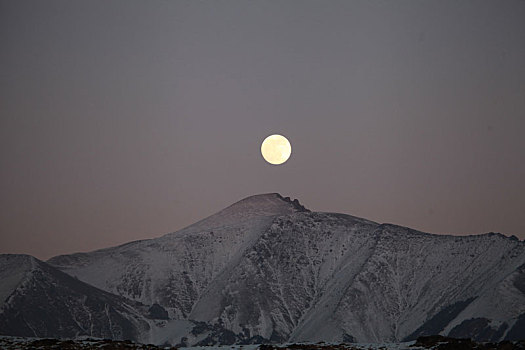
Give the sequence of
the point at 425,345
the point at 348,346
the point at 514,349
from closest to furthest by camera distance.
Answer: the point at 514,349 < the point at 425,345 < the point at 348,346

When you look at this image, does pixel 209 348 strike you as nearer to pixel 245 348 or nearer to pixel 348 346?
pixel 245 348

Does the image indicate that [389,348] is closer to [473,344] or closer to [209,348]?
[473,344]

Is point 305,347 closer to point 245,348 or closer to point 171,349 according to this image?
point 245,348

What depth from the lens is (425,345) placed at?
61.2m

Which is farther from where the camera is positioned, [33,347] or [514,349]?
[33,347]

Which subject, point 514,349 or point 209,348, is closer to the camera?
point 514,349

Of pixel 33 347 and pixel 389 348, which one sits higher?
pixel 33 347

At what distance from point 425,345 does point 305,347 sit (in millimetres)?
9661

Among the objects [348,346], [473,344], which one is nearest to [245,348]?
[348,346]

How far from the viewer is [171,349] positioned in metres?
65.5

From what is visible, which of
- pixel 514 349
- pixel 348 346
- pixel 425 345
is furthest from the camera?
pixel 348 346

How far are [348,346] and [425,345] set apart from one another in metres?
7.11

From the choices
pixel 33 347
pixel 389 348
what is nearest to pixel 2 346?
pixel 33 347

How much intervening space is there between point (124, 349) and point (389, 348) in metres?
21.9
